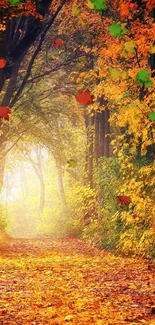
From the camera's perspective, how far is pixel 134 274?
33.4ft

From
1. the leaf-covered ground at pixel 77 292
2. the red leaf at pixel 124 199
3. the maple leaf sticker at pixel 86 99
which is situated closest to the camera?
the leaf-covered ground at pixel 77 292

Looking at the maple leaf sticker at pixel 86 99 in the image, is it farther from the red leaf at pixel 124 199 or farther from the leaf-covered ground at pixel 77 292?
the leaf-covered ground at pixel 77 292

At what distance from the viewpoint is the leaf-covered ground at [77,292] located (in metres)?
6.34

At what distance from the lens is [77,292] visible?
26.9ft

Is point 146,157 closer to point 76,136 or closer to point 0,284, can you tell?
point 0,284

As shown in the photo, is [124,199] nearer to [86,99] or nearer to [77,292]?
[86,99]

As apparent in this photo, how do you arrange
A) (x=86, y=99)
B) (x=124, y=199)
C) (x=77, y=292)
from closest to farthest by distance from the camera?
(x=77, y=292), (x=86, y=99), (x=124, y=199)

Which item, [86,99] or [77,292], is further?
[86,99]

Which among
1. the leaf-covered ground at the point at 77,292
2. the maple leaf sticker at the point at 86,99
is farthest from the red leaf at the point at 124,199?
the maple leaf sticker at the point at 86,99

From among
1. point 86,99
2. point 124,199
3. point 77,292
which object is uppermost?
point 86,99

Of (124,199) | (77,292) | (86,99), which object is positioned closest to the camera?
(77,292)

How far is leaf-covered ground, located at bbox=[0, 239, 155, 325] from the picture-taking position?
6.34m

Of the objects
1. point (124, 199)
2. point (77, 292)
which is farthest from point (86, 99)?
point (77, 292)

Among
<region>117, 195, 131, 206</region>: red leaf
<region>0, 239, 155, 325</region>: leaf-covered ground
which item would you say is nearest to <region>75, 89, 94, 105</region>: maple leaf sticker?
<region>117, 195, 131, 206</region>: red leaf
